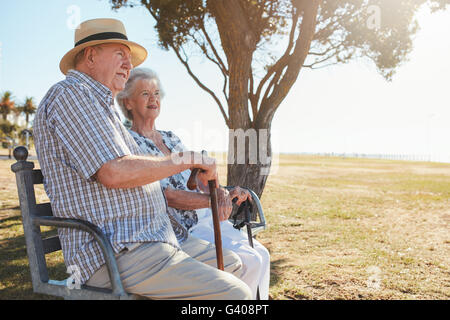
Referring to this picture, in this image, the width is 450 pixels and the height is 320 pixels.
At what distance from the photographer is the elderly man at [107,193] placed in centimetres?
168

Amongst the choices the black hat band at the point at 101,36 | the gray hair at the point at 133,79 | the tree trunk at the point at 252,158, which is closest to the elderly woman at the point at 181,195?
the gray hair at the point at 133,79

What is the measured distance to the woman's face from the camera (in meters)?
3.05

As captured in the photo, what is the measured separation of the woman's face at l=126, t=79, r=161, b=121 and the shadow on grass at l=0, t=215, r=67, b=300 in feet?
6.51

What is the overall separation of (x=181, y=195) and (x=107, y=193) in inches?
38.1

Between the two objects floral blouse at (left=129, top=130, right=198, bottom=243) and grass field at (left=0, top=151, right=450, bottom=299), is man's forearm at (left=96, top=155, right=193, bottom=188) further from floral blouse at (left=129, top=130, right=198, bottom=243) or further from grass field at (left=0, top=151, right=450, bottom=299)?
grass field at (left=0, top=151, right=450, bottom=299)

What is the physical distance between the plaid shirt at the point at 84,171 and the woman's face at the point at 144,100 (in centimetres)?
119

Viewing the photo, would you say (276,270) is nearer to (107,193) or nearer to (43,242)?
(43,242)

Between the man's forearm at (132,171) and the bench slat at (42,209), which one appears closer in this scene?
the man's forearm at (132,171)

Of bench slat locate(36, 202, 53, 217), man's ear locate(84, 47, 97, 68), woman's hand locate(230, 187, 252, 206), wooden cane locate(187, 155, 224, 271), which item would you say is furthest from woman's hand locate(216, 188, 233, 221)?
man's ear locate(84, 47, 97, 68)

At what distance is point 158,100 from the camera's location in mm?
3125

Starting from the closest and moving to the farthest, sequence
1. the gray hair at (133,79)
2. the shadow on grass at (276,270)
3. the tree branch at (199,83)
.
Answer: the gray hair at (133,79) → the shadow on grass at (276,270) → the tree branch at (199,83)

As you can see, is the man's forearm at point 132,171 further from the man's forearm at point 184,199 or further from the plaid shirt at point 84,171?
the man's forearm at point 184,199
